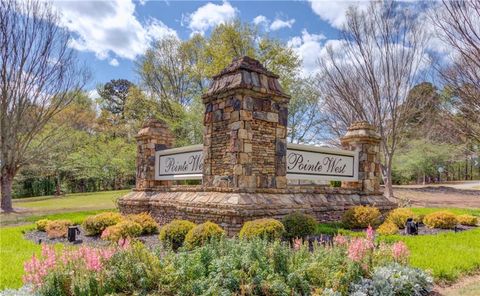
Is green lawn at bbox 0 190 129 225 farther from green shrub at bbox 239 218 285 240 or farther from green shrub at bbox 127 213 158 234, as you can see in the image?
green shrub at bbox 239 218 285 240

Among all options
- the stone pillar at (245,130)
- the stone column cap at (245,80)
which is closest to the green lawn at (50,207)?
the stone pillar at (245,130)

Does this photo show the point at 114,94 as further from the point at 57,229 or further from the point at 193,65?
the point at 57,229

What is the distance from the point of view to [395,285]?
12.3ft

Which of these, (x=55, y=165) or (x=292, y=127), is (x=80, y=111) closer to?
(x=55, y=165)

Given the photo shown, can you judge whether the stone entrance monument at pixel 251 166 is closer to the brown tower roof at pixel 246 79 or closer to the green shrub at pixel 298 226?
the brown tower roof at pixel 246 79

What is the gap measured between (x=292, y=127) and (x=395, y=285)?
659 inches

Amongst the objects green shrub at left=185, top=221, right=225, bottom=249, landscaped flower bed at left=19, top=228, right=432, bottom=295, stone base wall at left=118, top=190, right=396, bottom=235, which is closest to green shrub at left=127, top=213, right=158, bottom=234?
stone base wall at left=118, top=190, right=396, bottom=235

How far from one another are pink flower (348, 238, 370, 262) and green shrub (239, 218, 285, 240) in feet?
5.11

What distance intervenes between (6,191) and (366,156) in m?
16.2

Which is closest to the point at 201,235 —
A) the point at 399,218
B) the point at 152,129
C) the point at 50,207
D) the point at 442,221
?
the point at 399,218

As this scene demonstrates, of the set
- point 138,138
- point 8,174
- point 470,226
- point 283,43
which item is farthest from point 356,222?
point 283,43

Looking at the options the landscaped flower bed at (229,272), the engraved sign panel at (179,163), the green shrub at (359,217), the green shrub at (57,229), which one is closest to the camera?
the landscaped flower bed at (229,272)

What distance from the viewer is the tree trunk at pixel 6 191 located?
15.6m

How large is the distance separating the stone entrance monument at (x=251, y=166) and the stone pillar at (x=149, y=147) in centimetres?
115
